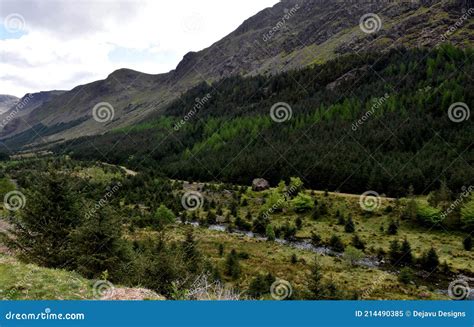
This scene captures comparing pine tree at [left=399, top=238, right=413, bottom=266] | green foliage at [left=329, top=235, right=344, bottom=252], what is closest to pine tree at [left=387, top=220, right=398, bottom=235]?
green foliage at [left=329, top=235, right=344, bottom=252]

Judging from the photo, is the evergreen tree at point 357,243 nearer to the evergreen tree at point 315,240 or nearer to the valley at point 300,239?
the valley at point 300,239

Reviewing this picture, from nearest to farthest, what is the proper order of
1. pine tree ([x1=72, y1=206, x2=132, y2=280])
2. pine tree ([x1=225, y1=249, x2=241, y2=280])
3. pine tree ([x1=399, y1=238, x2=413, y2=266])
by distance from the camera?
pine tree ([x1=72, y1=206, x2=132, y2=280]), pine tree ([x1=225, y1=249, x2=241, y2=280]), pine tree ([x1=399, y1=238, x2=413, y2=266])

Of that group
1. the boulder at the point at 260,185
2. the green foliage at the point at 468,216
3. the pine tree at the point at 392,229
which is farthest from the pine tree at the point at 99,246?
the boulder at the point at 260,185

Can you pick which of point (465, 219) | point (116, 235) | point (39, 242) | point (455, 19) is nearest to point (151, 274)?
point (116, 235)

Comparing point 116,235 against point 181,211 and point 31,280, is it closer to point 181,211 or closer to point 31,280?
point 31,280

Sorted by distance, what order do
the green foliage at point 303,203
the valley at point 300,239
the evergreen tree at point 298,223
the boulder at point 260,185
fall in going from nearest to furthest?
the valley at point 300,239 < the evergreen tree at point 298,223 < the green foliage at point 303,203 < the boulder at point 260,185

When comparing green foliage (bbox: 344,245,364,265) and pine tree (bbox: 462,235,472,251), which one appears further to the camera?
pine tree (bbox: 462,235,472,251)

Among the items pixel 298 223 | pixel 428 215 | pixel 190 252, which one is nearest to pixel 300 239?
pixel 298 223

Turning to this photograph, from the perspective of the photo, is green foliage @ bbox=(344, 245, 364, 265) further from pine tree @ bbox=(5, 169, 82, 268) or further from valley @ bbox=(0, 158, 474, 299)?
pine tree @ bbox=(5, 169, 82, 268)

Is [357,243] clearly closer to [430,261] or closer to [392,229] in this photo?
[392,229]

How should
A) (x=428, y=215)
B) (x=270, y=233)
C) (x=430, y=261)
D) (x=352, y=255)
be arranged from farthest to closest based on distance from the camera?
(x=270, y=233) < (x=428, y=215) < (x=352, y=255) < (x=430, y=261)

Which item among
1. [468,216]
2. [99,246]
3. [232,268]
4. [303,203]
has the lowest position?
[468,216]

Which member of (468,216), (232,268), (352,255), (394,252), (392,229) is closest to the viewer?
(232,268)

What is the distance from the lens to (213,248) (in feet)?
184
